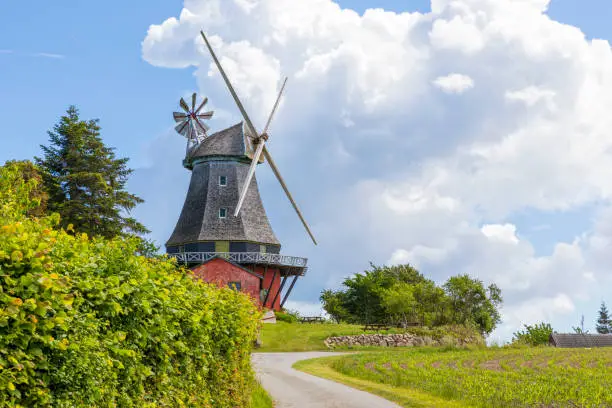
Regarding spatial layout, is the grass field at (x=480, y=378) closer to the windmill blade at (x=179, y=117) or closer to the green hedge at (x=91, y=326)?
the green hedge at (x=91, y=326)

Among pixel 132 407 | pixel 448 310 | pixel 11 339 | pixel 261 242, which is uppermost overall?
pixel 261 242

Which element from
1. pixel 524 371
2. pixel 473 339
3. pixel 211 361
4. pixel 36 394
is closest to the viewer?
pixel 36 394

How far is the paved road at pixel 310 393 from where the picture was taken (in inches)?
661

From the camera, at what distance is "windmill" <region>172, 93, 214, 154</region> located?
61.3 metres

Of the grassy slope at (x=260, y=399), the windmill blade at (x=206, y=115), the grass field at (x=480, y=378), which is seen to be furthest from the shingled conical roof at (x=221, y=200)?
the grassy slope at (x=260, y=399)

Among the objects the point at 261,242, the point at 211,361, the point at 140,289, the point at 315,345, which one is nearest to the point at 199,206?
the point at 261,242

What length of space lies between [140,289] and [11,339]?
2.42 m

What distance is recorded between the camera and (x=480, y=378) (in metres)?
20.5

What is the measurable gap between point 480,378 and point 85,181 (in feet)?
106

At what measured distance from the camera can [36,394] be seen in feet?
15.3

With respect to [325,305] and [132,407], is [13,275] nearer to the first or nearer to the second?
[132,407]

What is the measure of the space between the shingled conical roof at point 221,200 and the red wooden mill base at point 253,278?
2659mm

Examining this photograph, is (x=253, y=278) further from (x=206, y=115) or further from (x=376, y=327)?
(x=206, y=115)

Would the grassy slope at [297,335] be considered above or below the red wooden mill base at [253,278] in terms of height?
below
